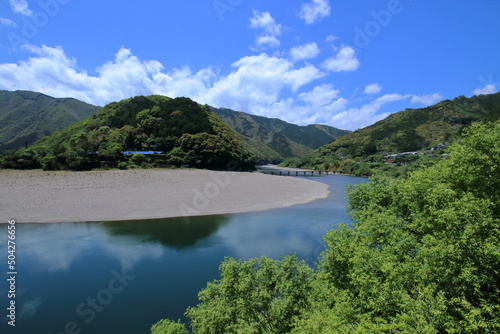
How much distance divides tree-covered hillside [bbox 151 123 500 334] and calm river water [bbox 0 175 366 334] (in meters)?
5.73

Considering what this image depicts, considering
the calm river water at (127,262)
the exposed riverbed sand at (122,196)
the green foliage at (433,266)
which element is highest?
the green foliage at (433,266)

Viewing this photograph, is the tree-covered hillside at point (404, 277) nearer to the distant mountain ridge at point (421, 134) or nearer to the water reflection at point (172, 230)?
the water reflection at point (172, 230)

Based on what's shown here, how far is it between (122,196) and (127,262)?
19.7 meters

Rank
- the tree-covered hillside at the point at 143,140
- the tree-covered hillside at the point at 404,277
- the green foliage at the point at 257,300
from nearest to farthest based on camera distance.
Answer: the tree-covered hillside at the point at 404,277, the green foliage at the point at 257,300, the tree-covered hillside at the point at 143,140

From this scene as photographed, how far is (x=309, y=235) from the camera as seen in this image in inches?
1134

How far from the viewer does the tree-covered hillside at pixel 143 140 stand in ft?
180

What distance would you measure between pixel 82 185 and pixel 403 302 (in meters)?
46.5

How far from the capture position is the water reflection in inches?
1041

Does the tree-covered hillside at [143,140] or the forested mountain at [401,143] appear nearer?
the tree-covered hillside at [143,140]

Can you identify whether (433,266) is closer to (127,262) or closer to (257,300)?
(257,300)

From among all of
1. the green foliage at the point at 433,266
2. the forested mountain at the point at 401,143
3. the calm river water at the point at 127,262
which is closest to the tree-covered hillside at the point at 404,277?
the green foliage at the point at 433,266

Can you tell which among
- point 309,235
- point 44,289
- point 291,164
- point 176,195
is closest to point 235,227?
point 309,235

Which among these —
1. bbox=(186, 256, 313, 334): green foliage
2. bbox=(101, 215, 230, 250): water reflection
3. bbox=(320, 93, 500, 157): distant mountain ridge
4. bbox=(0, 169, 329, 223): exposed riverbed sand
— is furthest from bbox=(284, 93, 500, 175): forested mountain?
bbox=(186, 256, 313, 334): green foliage

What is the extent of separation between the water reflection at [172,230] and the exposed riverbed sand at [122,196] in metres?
1.79
